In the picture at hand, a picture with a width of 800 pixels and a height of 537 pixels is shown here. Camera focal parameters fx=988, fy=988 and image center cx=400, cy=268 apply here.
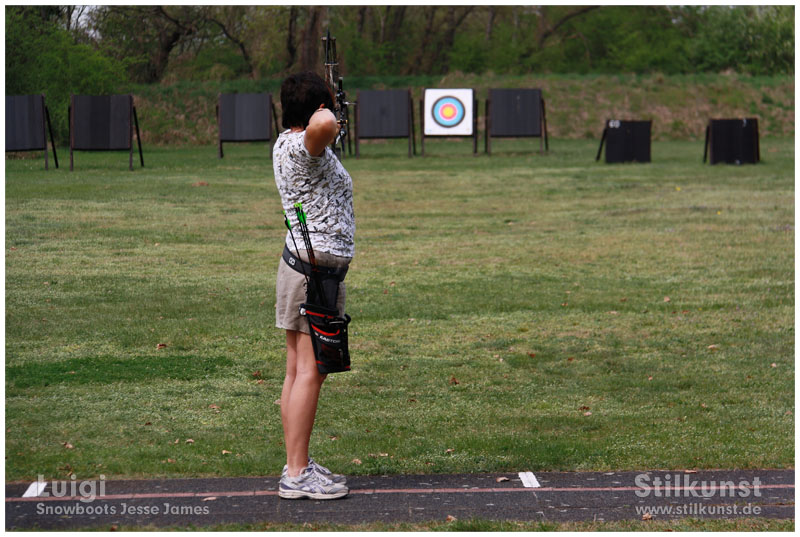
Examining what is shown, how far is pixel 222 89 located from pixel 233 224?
970 inches

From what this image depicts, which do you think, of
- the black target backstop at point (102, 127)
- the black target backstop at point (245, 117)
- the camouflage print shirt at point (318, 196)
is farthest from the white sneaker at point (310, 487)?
the black target backstop at point (245, 117)

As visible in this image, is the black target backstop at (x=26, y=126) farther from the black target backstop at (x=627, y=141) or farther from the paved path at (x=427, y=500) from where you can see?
the paved path at (x=427, y=500)

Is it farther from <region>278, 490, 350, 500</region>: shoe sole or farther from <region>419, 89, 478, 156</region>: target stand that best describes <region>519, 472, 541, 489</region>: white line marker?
<region>419, 89, 478, 156</region>: target stand

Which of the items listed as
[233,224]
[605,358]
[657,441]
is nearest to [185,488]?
[657,441]

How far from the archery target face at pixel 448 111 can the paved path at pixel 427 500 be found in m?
23.8

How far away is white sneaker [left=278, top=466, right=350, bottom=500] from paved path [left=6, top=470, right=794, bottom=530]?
0.03m

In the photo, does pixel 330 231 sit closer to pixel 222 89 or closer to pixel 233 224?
pixel 233 224

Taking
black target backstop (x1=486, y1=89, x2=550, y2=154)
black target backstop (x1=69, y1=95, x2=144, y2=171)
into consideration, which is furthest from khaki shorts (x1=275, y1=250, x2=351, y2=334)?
black target backstop (x1=486, y1=89, x2=550, y2=154)

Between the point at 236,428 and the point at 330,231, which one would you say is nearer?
the point at 330,231

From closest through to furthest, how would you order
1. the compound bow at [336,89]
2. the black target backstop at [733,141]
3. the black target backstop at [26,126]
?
the compound bow at [336,89] → the black target backstop at [26,126] → the black target backstop at [733,141]

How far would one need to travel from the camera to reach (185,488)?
4.33 m

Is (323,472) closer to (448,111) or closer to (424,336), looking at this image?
(424,336)

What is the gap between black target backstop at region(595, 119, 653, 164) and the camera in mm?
23641

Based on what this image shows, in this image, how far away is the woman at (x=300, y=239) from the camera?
4.06 m
